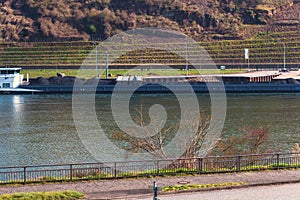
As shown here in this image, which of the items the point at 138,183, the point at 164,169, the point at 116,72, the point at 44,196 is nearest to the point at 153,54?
the point at 116,72

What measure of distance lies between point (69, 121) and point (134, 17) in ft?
221

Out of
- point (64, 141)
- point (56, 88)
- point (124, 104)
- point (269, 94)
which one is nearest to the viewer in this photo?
point (64, 141)

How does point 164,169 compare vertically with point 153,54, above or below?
below

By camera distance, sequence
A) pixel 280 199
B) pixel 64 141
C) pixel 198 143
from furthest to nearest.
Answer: pixel 64 141 → pixel 198 143 → pixel 280 199

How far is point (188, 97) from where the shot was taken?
251 feet

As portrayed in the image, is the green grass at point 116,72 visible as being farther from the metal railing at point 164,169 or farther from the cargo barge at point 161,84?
the metal railing at point 164,169

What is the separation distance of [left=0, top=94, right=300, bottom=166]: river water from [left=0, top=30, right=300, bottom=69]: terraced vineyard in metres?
23.1

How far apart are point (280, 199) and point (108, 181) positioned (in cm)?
621

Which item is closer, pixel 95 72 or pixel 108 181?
pixel 108 181

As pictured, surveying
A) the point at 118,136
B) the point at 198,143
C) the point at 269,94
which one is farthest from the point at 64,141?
the point at 269,94

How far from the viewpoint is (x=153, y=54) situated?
105 metres

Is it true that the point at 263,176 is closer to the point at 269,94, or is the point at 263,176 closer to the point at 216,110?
the point at 216,110

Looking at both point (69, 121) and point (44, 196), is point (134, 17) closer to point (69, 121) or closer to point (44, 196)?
point (69, 121)

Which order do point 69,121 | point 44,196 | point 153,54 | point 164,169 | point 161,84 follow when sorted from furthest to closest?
1. point 153,54
2. point 161,84
3. point 69,121
4. point 164,169
5. point 44,196
